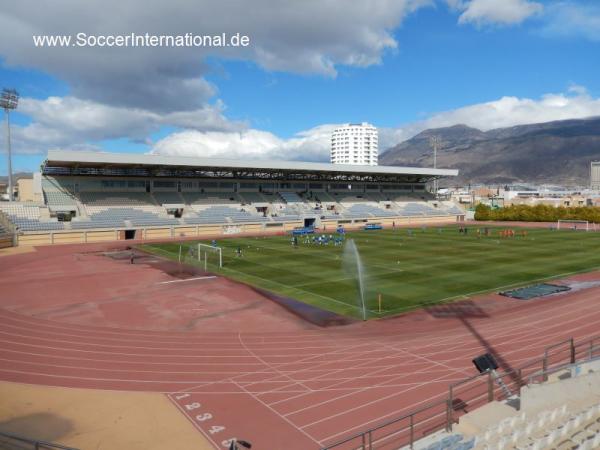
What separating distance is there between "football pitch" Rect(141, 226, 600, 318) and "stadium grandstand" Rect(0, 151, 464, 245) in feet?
38.0

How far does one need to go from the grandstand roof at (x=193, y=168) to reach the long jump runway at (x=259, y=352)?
31557mm

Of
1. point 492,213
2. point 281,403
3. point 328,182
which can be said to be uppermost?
point 328,182

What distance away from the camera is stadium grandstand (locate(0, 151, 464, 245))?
54.6 meters

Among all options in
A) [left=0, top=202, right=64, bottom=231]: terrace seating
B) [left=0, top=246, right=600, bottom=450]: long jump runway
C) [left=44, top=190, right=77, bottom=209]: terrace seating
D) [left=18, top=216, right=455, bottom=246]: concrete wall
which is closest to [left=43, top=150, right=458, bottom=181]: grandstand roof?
[left=44, top=190, right=77, bottom=209]: terrace seating

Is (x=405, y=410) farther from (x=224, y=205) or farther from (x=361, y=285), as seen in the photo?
(x=224, y=205)

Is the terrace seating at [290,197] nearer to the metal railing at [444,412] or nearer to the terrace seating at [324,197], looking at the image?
the terrace seating at [324,197]

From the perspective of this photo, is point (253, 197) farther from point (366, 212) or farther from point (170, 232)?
point (366, 212)

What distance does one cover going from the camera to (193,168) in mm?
66750

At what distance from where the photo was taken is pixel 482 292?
2525 centimetres

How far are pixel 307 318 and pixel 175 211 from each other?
49.2 m

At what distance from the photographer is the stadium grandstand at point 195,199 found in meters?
54.6

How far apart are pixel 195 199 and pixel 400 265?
43500 mm

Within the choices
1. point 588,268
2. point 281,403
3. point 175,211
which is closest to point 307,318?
point 281,403

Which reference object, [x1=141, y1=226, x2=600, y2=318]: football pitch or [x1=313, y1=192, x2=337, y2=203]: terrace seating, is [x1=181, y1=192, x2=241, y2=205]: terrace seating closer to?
[x1=313, y1=192, x2=337, y2=203]: terrace seating
